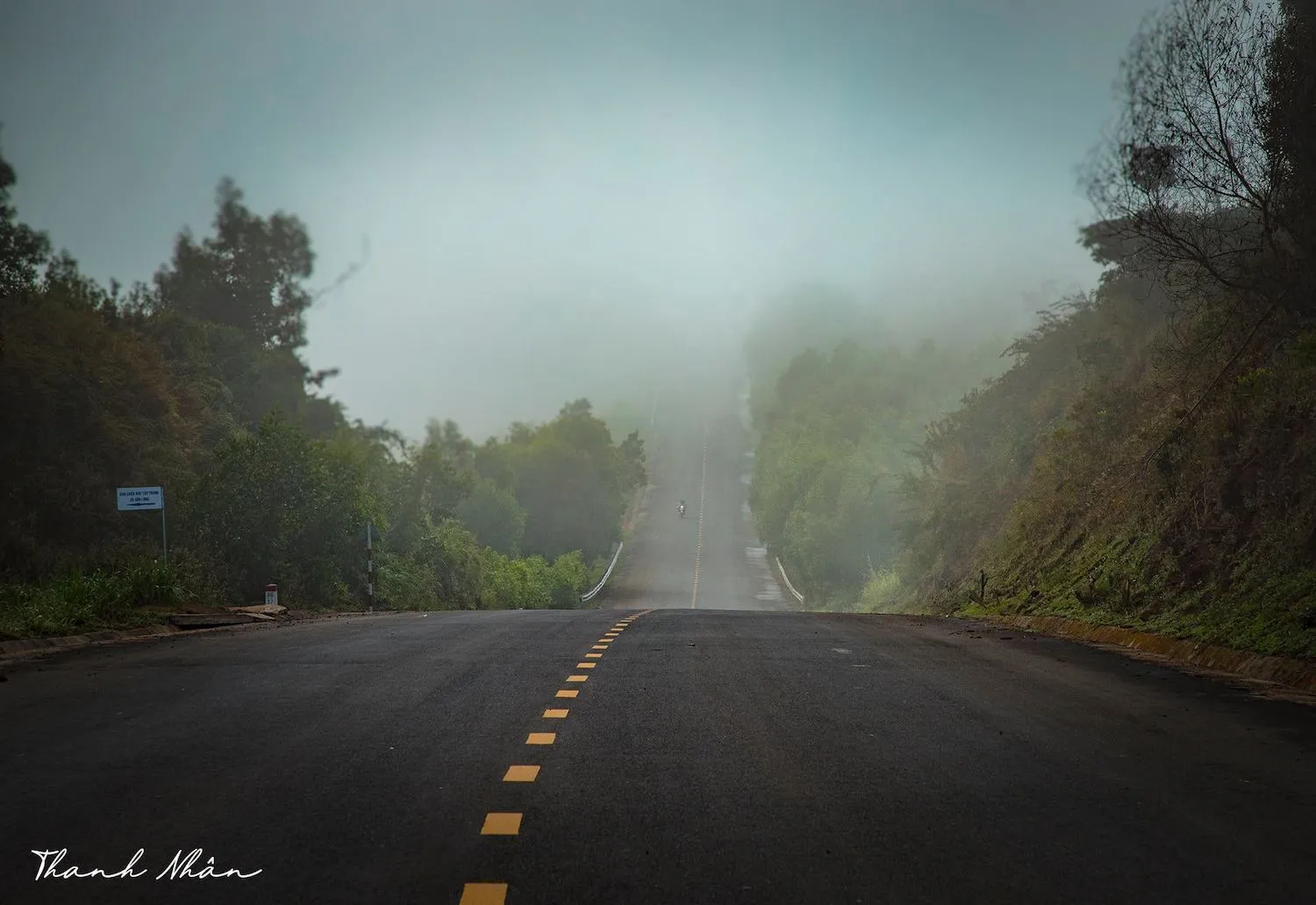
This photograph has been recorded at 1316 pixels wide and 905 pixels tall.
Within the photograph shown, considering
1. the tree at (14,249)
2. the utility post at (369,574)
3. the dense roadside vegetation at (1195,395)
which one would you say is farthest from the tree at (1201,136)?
the tree at (14,249)

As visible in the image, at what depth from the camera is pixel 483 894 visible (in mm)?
5590

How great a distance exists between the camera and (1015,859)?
624 centimetres

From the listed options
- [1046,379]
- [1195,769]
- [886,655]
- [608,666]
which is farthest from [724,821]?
[1046,379]

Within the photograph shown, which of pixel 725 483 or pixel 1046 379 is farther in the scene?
pixel 725 483

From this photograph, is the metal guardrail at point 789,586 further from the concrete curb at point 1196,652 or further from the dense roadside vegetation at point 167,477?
the concrete curb at point 1196,652

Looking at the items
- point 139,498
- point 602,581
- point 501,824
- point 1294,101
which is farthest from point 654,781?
point 602,581

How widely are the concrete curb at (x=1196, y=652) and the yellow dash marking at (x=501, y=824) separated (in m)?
9.91

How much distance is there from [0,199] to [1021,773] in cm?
3993

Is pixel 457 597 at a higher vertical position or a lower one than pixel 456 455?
lower

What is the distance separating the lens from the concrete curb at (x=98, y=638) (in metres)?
17.7

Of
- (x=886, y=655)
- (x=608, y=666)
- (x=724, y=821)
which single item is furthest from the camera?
(x=886, y=655)

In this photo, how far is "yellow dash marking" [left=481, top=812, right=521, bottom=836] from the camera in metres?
6.68

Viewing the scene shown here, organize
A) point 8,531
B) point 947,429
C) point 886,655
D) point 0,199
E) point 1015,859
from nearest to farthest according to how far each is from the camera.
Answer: point 1015,859 → point 886,655 → point 8,531 → point 0,199 → point 947,429

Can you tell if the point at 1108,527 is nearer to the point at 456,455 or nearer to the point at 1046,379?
the point at 1046,379
